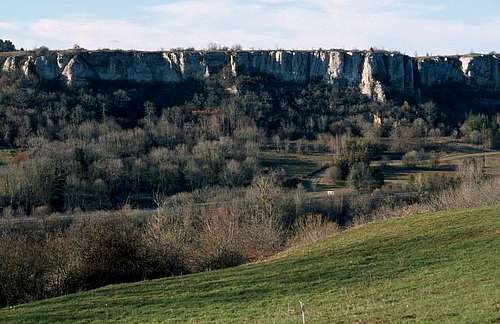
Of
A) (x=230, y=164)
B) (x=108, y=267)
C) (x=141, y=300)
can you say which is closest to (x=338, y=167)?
(x=230, y=164)

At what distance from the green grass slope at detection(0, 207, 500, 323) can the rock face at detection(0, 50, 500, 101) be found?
276ft

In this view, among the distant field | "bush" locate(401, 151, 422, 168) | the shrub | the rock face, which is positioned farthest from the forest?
the rock face

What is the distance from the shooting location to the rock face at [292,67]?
10619 cm

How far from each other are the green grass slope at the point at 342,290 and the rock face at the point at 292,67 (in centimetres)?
8402

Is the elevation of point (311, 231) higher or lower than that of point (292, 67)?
lower

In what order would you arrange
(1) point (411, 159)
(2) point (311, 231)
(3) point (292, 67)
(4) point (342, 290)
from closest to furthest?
(4) point (342, 290) → (2) point (311, 231) → (1) point (411, 159) → (3) point (292, 67)

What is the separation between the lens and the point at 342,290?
1861cm

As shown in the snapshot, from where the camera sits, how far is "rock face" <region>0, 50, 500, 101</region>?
348ft

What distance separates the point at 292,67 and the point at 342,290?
323ft

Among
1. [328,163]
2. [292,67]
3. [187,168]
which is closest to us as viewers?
[187,168]

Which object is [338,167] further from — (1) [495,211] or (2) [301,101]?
(1) [495,211]

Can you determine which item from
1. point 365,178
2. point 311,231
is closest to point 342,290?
point 311,231

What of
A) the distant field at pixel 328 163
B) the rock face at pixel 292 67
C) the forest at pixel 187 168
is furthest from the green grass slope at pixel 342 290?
the rock face at pixel 292 67

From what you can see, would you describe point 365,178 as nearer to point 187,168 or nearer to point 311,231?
point 187,168
